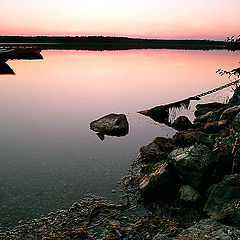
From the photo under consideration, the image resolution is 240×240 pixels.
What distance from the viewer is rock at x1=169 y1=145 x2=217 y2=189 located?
6.43 metres

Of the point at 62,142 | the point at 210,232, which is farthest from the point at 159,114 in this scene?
the point at 210,232

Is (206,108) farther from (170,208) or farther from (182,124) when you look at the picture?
(170,208)

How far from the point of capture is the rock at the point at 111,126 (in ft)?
40.6

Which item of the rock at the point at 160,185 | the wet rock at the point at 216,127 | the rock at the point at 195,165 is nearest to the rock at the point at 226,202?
the rock at the point at 195,165

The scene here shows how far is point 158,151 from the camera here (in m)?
9.50

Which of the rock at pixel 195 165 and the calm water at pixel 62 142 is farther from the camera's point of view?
Answer: the calm water at pixel 62 142

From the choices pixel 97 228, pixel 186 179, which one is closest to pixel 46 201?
pixel 97 228

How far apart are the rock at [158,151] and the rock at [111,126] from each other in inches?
105

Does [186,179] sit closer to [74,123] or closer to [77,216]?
[77,216]

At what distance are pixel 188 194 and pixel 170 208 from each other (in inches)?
23.2

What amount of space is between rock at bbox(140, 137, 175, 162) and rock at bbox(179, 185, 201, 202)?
2287 mm

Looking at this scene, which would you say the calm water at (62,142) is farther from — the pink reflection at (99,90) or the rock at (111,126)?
the rock at (111,126)

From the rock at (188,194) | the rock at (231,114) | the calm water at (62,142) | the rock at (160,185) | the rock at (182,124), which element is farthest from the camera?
A: the rock at (182,124)

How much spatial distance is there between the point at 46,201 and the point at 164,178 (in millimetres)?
3278
